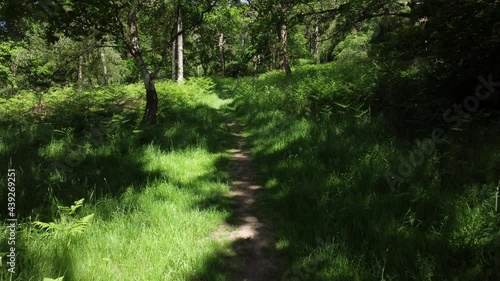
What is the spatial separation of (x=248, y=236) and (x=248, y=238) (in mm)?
48

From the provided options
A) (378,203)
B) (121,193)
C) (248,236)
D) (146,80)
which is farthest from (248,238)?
(146,80)

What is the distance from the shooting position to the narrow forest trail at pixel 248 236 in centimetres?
344

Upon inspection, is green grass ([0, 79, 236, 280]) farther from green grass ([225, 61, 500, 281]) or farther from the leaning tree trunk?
green grass ([225, 61, 500, 281])

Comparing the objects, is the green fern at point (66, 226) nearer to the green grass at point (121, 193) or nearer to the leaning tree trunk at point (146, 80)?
the green grass at point (121, 193)

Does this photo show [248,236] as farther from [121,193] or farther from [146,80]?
[146,80]

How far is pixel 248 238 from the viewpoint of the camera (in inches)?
160

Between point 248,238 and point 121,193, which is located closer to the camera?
point 248,238

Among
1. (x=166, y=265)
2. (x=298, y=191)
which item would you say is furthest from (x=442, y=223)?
(x=166, y=265)

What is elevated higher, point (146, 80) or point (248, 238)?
point (146, 80)

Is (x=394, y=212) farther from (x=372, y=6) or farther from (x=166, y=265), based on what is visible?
(x=372, y=6)

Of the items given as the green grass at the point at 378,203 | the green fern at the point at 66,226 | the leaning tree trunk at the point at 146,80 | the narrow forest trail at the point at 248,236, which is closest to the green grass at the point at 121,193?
the green fern at the point at 66,226

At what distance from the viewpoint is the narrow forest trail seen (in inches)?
136

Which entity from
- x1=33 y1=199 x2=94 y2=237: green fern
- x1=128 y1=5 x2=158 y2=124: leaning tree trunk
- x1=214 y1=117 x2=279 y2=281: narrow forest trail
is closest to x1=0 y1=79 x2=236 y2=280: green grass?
x1=33 y1=199 x2=94 y2=237: green fern

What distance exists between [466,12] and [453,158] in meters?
3.78
